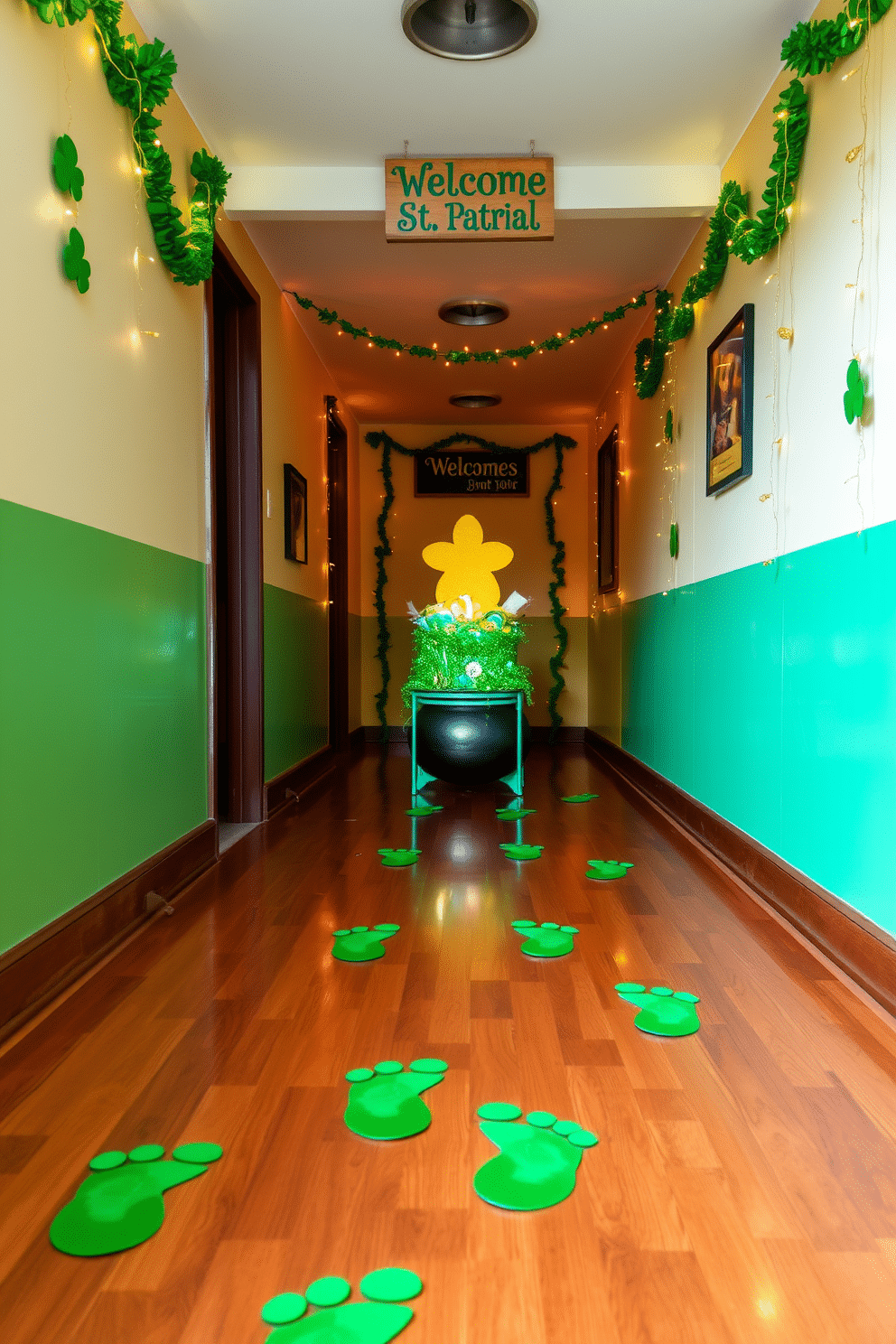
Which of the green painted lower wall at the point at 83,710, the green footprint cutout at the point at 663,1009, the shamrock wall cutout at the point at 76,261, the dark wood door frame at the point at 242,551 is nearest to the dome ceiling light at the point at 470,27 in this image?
the shamrock wall cutout at the point at 76,261

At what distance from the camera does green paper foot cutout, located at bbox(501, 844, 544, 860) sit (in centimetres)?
350

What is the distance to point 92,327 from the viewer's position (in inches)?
95.5

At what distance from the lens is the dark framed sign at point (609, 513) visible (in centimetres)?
640

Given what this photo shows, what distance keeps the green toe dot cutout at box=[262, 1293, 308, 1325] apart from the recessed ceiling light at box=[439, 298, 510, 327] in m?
4.85

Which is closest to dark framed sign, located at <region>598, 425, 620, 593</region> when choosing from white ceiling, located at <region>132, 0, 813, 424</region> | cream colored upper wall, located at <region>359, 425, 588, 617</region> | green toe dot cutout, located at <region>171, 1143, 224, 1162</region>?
cream colored upper wall, located at <region>359, 425, 588, 617</region>

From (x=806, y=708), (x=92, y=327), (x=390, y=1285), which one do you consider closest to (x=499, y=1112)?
(x=390, y=1285)

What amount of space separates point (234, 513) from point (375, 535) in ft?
12.9

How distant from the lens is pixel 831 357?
248 cm

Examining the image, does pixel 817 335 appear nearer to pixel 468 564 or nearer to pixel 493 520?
pixel 468 564

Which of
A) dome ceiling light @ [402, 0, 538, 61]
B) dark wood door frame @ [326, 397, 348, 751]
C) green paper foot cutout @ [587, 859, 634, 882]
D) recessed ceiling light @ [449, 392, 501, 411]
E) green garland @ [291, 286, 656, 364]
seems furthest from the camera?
recessed ceiling light @ [449, 392, 501, 411]

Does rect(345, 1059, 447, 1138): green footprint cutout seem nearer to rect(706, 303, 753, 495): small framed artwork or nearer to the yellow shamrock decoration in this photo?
rect(706, 303, 753, 495): small framed artwork

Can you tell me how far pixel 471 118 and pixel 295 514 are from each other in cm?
231

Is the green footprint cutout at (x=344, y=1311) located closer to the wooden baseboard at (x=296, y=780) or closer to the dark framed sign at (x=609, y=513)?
the wooden baseboard at (x=296, y=780)

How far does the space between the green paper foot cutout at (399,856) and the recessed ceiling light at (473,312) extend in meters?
3.15
